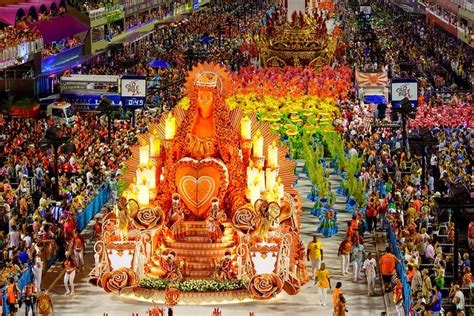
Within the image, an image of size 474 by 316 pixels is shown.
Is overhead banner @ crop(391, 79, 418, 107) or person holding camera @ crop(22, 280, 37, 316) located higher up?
person holding camera @ crop(22, 280, 37, 316)

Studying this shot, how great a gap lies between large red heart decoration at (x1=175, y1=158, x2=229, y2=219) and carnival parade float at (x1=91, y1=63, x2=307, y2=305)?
0.8 inches

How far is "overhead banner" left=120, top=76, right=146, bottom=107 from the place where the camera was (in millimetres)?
56438

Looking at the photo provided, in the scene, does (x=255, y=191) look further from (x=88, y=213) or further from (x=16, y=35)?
(x=16, y=35)

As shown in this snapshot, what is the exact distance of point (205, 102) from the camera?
34.4m

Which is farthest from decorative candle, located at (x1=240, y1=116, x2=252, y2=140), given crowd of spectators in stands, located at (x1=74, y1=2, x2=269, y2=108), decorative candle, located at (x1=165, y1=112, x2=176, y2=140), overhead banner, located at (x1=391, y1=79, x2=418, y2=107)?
crowd of spectators in stands, located at (x1=74, y1=2, x2=269, y2=108)

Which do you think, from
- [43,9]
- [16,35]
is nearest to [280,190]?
[16,35]

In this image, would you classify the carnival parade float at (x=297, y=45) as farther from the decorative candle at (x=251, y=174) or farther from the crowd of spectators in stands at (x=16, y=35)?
the decorative candle at (x=251, y=174)

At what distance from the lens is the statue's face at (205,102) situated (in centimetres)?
3438

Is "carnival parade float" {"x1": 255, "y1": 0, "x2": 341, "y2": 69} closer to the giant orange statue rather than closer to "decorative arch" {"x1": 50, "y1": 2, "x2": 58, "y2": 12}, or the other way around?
"decorative arch" {"x1": 50, "y1": 2, "x2": 58, "y2": 12}

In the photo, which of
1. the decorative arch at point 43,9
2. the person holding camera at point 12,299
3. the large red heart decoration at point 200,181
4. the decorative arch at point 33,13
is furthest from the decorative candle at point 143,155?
the decorative arch at point 43,9

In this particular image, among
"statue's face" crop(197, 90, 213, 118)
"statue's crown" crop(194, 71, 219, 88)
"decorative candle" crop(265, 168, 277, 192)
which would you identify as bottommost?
"decorative candle" crop(265, 168, 277, 192)

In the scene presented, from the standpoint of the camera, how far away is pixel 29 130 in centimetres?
5453

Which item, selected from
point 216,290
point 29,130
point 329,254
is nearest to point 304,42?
point 29,130

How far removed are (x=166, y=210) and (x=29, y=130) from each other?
68.7 feet
